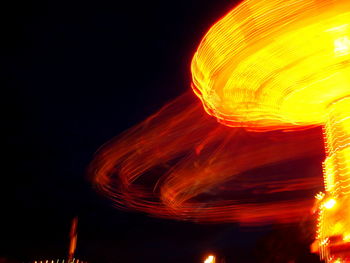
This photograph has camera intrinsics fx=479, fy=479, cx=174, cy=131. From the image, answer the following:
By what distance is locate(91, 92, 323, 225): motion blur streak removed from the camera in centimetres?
1003

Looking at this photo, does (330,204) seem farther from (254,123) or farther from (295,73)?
(254,123)

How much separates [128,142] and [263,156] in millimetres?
3066

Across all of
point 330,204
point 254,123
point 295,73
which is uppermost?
point 254,123

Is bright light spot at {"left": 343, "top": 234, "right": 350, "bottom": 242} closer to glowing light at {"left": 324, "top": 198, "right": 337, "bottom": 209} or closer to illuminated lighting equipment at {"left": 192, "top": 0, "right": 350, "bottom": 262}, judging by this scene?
illuminated lighting equipment at {"left": 192, "top": 0, "right": 350, "bottom": 262}

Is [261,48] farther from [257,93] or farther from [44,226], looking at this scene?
[44,226]

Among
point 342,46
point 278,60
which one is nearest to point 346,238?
point 342,46

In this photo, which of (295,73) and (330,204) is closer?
(330,204)

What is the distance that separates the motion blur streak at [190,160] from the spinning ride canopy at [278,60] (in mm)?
2680

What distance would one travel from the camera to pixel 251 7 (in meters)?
6.11

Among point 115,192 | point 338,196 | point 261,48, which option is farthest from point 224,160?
point 338,196

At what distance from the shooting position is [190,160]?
35.5 feet

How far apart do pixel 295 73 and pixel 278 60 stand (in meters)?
0.30

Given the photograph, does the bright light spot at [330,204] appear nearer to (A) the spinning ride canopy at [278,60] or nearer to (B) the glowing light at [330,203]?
(B) the glowing light at [330,203]

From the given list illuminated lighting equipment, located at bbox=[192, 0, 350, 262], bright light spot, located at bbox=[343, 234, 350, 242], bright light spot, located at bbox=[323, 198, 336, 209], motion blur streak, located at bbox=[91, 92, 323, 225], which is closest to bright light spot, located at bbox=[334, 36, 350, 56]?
illuminated lighting equipment, located at bbox=[192, 0, 350, 262]
